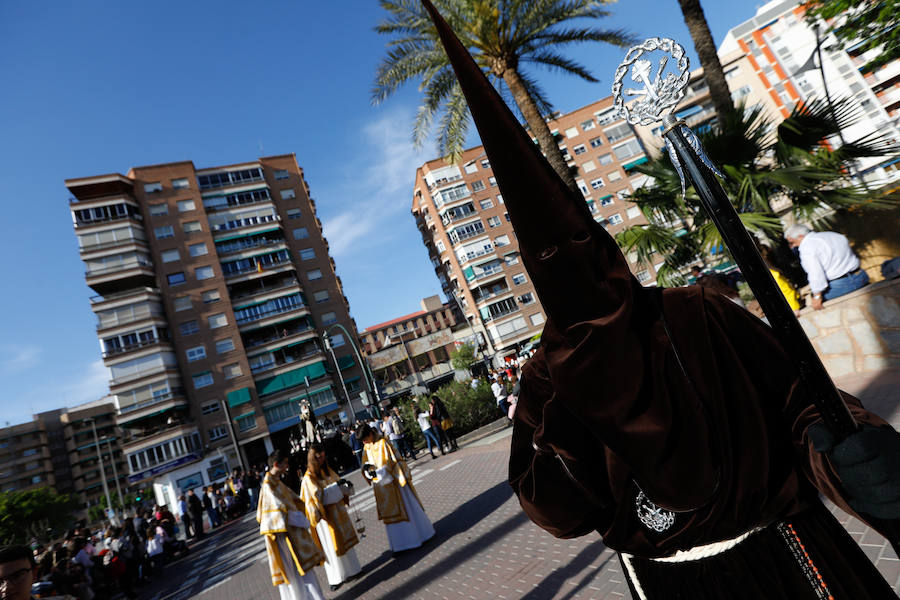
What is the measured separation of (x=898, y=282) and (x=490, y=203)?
49.6 metres

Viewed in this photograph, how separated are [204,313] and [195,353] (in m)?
3.49

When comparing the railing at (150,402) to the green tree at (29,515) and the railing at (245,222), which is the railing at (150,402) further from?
the green tree at (29,515)

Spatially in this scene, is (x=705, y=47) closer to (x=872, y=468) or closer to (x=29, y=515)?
(x=872, y=468)

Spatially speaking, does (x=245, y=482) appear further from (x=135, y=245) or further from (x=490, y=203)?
(x=490, y=203)

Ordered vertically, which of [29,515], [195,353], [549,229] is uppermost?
[195,353]

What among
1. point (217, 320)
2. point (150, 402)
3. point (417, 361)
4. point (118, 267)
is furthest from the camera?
point (417, 361)

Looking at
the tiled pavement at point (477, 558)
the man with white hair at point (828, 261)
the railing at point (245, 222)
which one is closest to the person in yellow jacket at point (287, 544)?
the tiled pavement at point (477, 558)

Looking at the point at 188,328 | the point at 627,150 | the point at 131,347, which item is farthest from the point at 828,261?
the point at 627,150

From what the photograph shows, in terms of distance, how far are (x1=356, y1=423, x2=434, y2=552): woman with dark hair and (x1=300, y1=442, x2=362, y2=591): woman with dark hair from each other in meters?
0.50

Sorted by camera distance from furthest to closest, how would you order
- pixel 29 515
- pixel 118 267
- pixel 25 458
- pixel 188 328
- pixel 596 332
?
pixel 25 458, pixel 29 515, pixel 188 328, pixel 118 267, pixel 596 332

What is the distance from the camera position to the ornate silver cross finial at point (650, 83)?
4.29ft

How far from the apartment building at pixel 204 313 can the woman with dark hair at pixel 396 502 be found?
110ft

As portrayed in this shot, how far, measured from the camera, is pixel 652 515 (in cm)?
138

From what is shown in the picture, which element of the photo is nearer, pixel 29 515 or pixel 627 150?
pixel 29 515
